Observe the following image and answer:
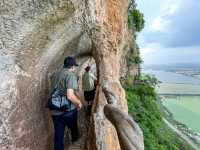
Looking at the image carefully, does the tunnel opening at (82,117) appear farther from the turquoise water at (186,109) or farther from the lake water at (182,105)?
the turquoise water at (186,109)

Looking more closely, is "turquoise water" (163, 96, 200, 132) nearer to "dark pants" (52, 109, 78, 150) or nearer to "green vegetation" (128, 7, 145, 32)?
"green vegetation" (128, 7, 145, 32)

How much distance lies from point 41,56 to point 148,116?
20970 mm

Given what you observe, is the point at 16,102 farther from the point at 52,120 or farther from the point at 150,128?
the point at 150,128

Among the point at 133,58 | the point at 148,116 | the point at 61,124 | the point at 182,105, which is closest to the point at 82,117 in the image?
the point at 61,124

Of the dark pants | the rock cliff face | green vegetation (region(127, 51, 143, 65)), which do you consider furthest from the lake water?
the dark pants

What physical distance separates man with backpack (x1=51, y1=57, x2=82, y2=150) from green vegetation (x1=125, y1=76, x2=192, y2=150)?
16.7 m

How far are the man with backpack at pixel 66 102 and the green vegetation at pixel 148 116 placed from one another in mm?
16739

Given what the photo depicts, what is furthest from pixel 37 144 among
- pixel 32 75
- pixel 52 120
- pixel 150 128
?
pixel 150 128

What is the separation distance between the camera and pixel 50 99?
672 cm

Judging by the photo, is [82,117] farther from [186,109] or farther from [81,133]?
[186,109]

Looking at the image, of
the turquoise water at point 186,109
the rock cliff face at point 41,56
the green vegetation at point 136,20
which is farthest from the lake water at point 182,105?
the rock cliff face at point 41,56

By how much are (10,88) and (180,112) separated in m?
55.3

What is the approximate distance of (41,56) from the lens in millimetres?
6586

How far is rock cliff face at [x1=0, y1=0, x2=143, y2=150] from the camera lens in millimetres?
6020
